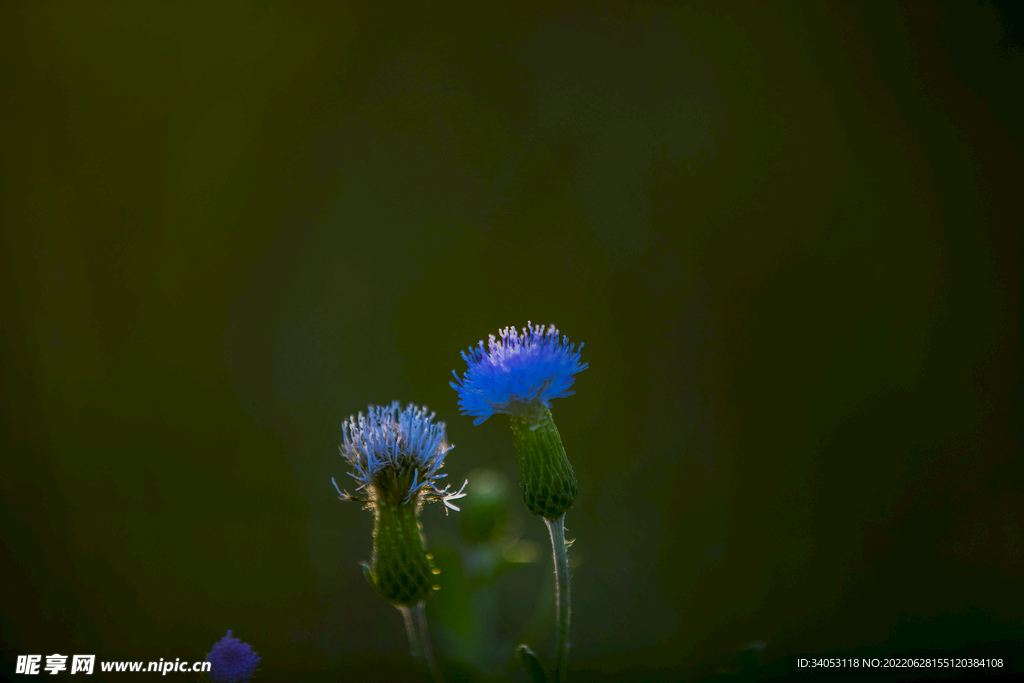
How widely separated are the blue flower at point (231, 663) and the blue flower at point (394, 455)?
25 centimetres

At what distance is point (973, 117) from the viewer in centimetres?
208

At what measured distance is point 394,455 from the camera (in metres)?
0.92

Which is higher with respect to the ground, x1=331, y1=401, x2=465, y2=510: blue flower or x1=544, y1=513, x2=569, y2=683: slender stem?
x1=331, y1=401, x2=465, y2=510: blue flower

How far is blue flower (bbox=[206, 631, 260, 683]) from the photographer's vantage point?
0.78 metres

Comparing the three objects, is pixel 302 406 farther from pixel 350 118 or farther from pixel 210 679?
pixel 210 679

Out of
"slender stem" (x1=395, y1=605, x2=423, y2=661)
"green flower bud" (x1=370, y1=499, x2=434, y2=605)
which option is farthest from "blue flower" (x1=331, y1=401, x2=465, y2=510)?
"slender stem" (x1=395, y1=605, x2=423, y2=661)

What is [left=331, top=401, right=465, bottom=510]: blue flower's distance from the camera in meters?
0.92

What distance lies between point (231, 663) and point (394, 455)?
359mm

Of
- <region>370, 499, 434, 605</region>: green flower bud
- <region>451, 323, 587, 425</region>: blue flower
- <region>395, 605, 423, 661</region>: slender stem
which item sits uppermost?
<region>451, 323, 587, 425</region>: blue flower

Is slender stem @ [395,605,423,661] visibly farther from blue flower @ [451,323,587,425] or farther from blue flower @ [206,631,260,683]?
blue flower @ [451,323,587,425]

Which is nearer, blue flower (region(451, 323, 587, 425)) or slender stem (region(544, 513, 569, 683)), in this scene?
slender stem (region(544, 513, 569, 683))

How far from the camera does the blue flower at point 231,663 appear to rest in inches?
30.8

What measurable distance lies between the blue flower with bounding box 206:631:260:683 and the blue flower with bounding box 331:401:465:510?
253 mm

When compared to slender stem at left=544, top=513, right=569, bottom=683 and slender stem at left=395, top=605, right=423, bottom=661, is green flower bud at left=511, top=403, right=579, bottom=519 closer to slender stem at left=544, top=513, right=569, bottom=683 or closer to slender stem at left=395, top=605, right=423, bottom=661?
slender stem at left=544, top=513, right=569, bottom=683
